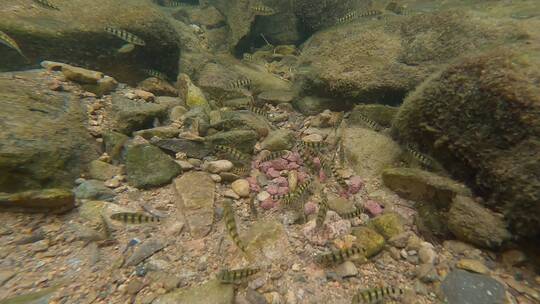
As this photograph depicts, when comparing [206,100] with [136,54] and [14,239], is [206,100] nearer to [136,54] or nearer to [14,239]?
[136,54]

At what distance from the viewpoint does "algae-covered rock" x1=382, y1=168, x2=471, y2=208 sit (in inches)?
144

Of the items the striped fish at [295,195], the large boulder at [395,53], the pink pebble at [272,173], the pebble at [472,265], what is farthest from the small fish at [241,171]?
the pebble at [472,265]

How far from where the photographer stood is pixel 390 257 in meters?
3.39

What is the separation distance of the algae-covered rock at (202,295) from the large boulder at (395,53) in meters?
4.77

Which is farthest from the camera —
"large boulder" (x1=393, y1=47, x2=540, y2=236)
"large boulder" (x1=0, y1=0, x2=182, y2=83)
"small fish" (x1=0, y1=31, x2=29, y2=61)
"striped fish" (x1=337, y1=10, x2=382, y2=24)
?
"striped fish" (x1=337, y1=10, x2=382, y2=24)

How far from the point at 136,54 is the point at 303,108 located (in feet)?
14.1

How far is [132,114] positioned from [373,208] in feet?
14.2

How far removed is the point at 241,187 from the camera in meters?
4.27

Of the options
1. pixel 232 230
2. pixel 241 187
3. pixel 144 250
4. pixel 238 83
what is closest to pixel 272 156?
pixel 241 187

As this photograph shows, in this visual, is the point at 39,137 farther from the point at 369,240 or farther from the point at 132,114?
the point at 369,240

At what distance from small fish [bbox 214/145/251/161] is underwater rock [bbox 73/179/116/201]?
1.69 meters

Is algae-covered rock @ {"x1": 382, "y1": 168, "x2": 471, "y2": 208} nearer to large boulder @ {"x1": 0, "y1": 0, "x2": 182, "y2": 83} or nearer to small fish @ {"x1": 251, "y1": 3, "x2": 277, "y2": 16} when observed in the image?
large boulder @ {"x1": 0, "y1": 0, "x2": 182, "y2": 83}

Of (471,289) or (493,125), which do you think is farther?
(493,125)

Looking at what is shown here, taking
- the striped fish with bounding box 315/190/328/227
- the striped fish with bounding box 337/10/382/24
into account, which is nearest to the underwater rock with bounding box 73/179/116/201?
the striped fish with bounding box 315/190/328/227
